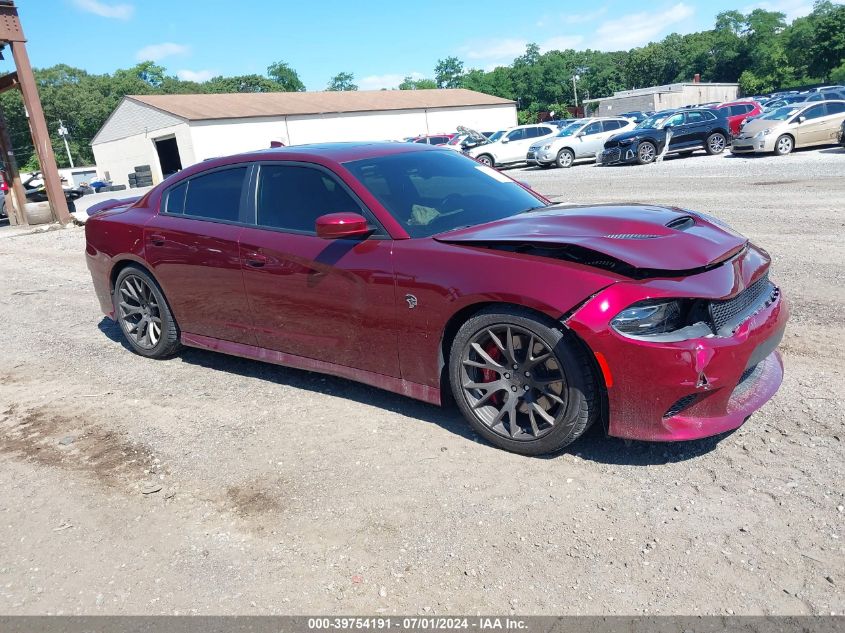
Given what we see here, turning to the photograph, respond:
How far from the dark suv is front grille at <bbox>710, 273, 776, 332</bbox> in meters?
19.4

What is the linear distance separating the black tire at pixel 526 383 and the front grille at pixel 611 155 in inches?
799

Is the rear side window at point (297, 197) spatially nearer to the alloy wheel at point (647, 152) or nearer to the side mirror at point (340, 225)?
the side mirror at point (340, 225)

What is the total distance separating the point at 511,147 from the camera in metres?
27.2

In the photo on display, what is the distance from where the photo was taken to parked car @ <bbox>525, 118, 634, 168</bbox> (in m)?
25.2

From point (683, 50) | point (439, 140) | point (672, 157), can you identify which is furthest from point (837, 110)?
point (683, 50)

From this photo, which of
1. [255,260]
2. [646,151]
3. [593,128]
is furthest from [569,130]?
[255,260]

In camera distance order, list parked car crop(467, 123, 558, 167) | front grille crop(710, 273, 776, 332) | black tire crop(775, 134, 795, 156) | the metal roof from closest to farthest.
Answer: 1. front grille crop(710, 273, 776, 332)
2. black tire crop(775, 134, 795, 156)
3. parked car crop(467, 123, 558, 167)
4. the metal roof

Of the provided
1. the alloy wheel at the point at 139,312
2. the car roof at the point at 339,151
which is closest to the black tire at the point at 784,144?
the car roof at the point at 339,151

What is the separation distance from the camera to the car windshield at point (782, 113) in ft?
65.2

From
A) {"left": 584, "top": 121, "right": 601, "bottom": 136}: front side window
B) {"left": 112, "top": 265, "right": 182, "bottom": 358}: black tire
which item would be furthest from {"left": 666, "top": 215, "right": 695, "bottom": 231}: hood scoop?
{"left": 584, "top": 121, "right": 601, "bottom": 136}: front side window

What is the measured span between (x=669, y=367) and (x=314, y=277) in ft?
7.05

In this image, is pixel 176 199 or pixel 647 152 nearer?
Answer: pixel 176 199

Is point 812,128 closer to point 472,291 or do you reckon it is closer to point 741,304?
point 741,304

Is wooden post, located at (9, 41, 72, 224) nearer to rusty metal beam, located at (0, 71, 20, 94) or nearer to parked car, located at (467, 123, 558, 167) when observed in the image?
rusty metal beam, located at (0, 71, 20, 94)
